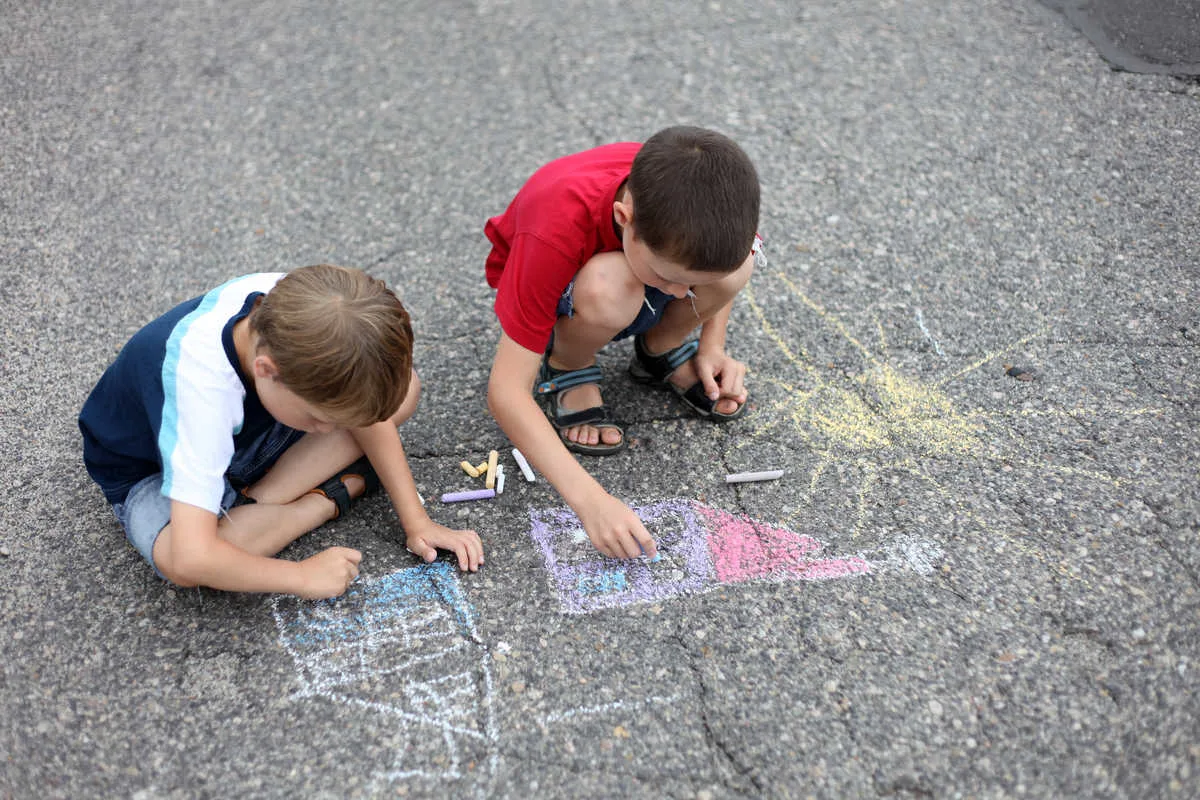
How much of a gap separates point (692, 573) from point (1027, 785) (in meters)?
0.81

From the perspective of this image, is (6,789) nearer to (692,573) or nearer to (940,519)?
(692,573)

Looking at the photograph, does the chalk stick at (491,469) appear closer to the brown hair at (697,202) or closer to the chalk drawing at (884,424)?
the chalk drawing at (884,424)

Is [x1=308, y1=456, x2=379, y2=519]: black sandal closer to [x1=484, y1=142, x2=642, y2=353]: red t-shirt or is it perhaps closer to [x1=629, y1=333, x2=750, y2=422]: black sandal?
[x1=484, y1=142, x2=642, y2=353]: red t-shirt

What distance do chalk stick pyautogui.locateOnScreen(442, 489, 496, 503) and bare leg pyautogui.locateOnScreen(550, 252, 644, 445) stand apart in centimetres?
29

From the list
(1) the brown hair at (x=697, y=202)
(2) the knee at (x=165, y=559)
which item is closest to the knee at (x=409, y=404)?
(2) the knee at (x=165, y=559)

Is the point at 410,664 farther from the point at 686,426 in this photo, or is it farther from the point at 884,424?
the point at 884,424

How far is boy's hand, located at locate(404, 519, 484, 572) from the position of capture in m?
2.22

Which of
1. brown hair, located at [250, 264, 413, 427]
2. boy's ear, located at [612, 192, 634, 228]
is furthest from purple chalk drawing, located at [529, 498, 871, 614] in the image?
boy's ear, located at [612, 192, 634, 228]

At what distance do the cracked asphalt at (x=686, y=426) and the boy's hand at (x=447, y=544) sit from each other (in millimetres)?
47

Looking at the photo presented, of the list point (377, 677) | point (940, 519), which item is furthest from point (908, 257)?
point (377, 677)

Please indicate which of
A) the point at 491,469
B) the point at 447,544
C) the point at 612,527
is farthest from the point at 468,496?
the point at 612,527

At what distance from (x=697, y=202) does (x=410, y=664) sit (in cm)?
117

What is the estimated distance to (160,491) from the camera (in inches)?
83.2

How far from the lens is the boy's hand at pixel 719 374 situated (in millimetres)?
2594
